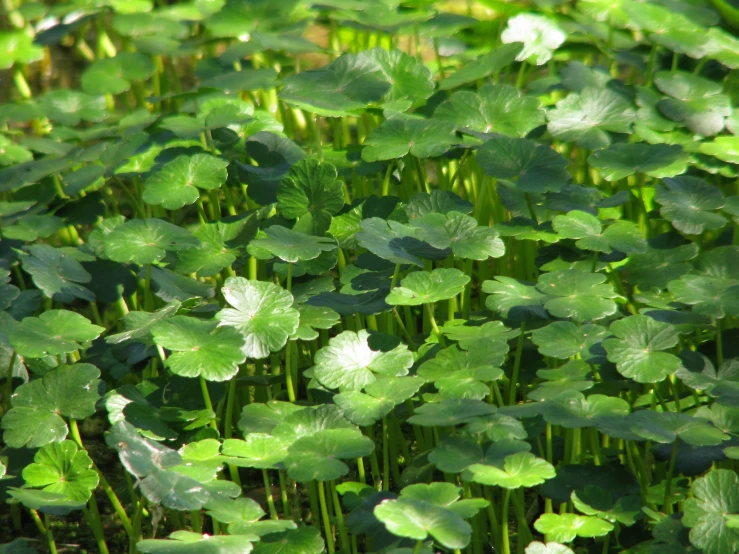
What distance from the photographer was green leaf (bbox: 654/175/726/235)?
1338mm

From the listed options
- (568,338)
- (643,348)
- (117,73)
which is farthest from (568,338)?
(117,73)

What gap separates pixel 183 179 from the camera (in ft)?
4.67

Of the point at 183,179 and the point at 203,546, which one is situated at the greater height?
the point at 183,179

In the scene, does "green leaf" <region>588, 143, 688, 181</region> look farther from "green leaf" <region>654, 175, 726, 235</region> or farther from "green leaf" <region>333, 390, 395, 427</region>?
"green leaf" <region>333, 390, 395, 427</region>

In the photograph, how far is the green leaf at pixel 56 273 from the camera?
1.28 m

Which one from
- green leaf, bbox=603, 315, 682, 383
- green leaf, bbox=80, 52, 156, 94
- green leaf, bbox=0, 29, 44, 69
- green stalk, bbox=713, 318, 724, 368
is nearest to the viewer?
green leaf, bbox=603, 315, 682, 383

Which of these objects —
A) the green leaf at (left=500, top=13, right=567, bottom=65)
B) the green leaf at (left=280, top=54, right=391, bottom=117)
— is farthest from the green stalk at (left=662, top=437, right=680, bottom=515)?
the green leaf at (left=500, top=13, right=567, bottom=65)

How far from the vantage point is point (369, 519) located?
974 mm

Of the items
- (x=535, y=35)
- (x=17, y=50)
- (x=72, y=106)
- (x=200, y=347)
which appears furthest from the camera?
(x=17, y=50)

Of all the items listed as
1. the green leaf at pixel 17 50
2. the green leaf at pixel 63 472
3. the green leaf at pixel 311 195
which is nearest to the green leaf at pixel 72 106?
the green leaf at pixel 17 50

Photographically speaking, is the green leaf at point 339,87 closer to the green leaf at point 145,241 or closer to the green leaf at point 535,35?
the green leaf at point 145,241

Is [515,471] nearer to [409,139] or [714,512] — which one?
[714,512]

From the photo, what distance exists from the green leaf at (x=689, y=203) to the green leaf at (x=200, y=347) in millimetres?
795

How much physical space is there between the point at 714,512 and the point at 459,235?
539mm
